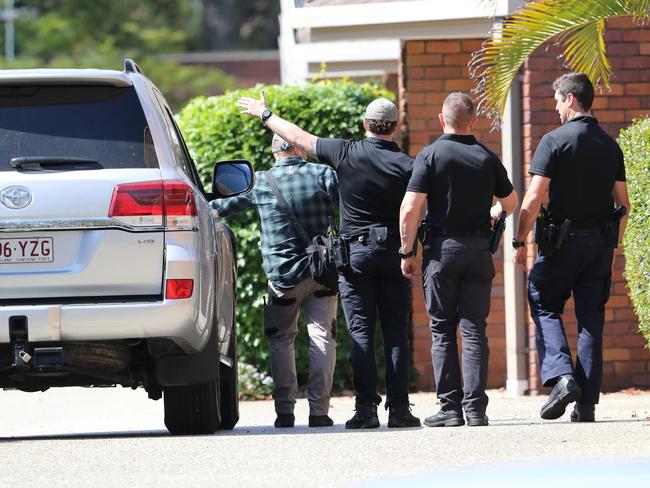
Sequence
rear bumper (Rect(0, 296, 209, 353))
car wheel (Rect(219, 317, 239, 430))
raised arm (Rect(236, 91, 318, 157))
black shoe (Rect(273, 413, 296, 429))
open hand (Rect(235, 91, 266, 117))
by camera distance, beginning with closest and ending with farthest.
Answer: rear bumper (Rect(0, 296, 209, 353)) < raised arm (Rect(236, 91, 318, 157)) < open hand (Rect(235, 91, 266, 117)) < car wheel (Rect(219, 317, 239, 430)) < black shoe (Rect(273, 413, 296, 429))

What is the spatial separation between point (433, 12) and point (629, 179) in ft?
8.52

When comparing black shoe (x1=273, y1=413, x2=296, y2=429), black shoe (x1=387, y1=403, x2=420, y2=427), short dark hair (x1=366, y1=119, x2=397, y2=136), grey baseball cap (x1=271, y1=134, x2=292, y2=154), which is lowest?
black shoe (x1=273, y1=413, x2=296, y2=429)

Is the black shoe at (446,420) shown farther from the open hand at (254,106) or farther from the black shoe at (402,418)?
the open hand at (254,106)

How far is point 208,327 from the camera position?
7.79 metres

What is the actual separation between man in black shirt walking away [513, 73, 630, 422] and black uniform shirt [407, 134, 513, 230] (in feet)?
0.91

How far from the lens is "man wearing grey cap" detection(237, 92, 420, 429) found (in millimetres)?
8641

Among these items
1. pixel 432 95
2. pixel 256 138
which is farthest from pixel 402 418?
pixel 432 95

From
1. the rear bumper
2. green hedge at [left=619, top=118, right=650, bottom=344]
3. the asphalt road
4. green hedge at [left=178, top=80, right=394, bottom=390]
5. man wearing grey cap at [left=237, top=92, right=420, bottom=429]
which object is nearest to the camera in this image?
the asphalt road

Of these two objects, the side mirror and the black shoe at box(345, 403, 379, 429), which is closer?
the side mirror

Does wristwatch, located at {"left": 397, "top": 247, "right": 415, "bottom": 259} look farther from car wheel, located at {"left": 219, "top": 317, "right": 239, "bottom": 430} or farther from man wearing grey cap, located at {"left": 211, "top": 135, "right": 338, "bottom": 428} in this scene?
car wheel, located at {"left": 219, "top": 317, "right": 239, "bottom": 430}

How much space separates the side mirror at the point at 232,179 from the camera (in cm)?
855

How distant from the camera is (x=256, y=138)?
1238cm

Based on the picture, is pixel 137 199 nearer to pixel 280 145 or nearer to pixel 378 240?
pixel 378 240

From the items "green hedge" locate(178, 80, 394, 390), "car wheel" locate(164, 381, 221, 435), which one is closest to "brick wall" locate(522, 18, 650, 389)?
"green hedge" locate(178, 80, 394, 390)
